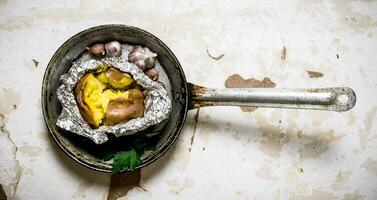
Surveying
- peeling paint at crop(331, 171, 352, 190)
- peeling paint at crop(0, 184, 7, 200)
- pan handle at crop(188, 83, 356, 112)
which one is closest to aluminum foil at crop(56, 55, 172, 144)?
pan handle at crop(188, 83, 356, 112)

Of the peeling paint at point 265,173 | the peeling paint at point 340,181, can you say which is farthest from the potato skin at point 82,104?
the peeling paint at point 340,181

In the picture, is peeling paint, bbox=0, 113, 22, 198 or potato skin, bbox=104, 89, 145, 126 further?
peeling paint, bbox=0, 113, 22, 198

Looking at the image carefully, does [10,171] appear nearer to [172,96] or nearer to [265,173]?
[172,96]

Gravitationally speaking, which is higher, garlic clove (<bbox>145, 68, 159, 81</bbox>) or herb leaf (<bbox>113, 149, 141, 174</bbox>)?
garlic clove (<bbox>145, 68, 159, 81</bbox>)

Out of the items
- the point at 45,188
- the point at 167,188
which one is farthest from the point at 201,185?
the point at 45,188

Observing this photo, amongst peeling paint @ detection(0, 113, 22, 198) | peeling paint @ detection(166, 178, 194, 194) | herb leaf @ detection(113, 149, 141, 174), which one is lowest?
peeling paint @ detection(166, 178, 194, 194)

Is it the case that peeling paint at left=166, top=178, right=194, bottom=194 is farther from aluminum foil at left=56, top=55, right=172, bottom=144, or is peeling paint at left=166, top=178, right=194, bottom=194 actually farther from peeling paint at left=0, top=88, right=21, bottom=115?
peeling paint at left=0, top=88, right=21, bottom=115

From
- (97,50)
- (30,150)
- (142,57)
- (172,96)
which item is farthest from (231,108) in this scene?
(30,150)
